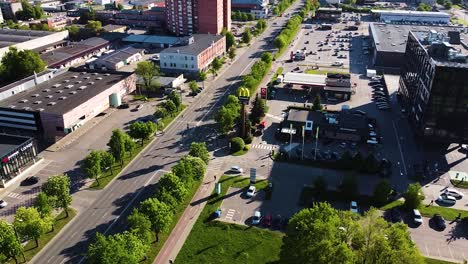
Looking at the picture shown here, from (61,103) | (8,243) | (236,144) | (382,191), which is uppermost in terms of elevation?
(61,103)

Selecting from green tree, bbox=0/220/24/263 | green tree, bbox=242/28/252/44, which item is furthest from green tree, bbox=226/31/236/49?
green tree, bbox=0/220/24/263

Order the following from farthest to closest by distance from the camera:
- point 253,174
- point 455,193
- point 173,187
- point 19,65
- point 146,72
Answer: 1. point 19,65
2. point 146,72
3. point 253,174
4. point 455,193
5. point 173,187

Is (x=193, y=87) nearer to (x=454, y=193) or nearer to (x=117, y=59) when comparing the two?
(x=117, y=59)

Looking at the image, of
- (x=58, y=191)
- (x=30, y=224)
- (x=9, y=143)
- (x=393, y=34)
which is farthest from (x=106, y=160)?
(x=393, y=34)

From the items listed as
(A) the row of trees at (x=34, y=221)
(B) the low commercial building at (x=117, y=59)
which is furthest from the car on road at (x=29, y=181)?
(B) the low commercial building at (x=117, y=59)

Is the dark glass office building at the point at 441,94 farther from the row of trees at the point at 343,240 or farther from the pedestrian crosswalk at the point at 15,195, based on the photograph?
the pedestrian crosswalk at the point at 15,195

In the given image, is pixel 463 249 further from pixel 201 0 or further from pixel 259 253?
pixel 201 0
